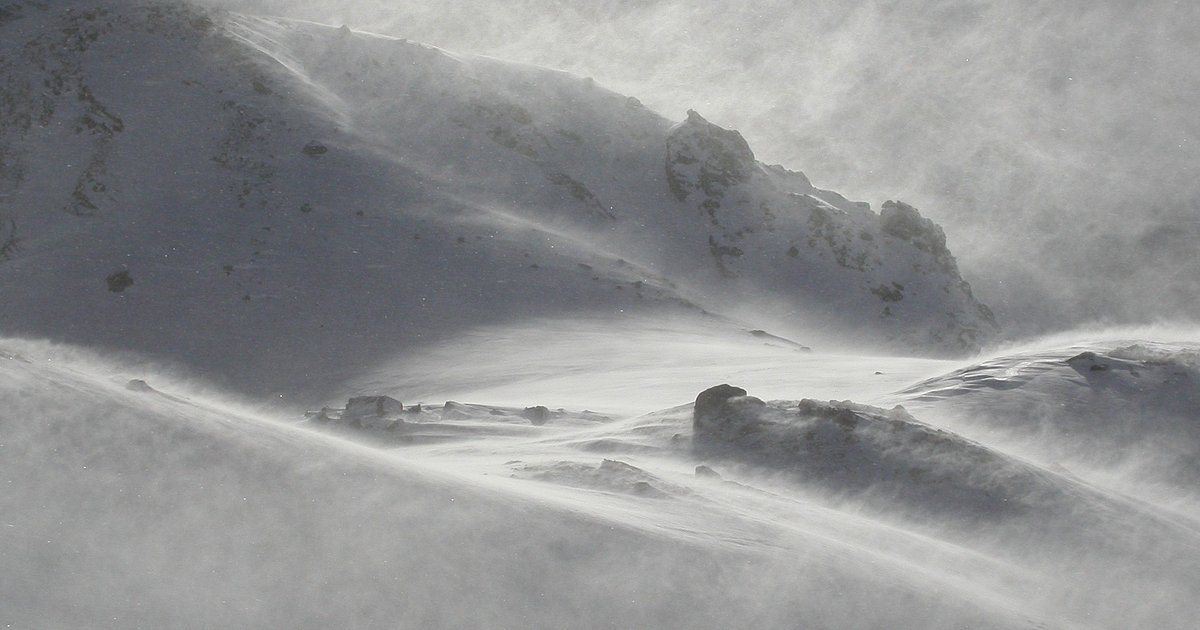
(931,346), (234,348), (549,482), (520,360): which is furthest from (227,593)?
(931,346)

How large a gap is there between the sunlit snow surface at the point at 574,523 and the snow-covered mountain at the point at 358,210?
20157mm

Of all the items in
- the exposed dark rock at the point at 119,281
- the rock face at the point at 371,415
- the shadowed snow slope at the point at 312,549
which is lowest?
the shadowed snow slope at the point at 312,549

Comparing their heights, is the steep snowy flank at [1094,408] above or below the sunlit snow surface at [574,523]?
above

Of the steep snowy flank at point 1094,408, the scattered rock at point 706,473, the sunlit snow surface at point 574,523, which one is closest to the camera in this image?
the sunlit snow surface at point 574,523

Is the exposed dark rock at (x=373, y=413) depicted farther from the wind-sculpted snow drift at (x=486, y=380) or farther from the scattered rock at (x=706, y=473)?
the scattered rock at (x=706, y=473)

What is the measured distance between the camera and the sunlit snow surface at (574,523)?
6.07 m

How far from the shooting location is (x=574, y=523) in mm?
7578

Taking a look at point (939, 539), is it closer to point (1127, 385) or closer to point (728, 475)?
point (728, 475)

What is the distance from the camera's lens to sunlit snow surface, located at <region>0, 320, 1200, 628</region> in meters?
6.07

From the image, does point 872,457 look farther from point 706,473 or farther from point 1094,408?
point 1094,408

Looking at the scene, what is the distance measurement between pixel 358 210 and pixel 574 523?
123ft

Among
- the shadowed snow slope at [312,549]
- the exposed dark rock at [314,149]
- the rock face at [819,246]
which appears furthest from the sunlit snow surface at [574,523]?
the rock face at [819,246]

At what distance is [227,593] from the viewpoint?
5.93 m

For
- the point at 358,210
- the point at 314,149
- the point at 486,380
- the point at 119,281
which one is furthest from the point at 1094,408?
the point at 314,149
